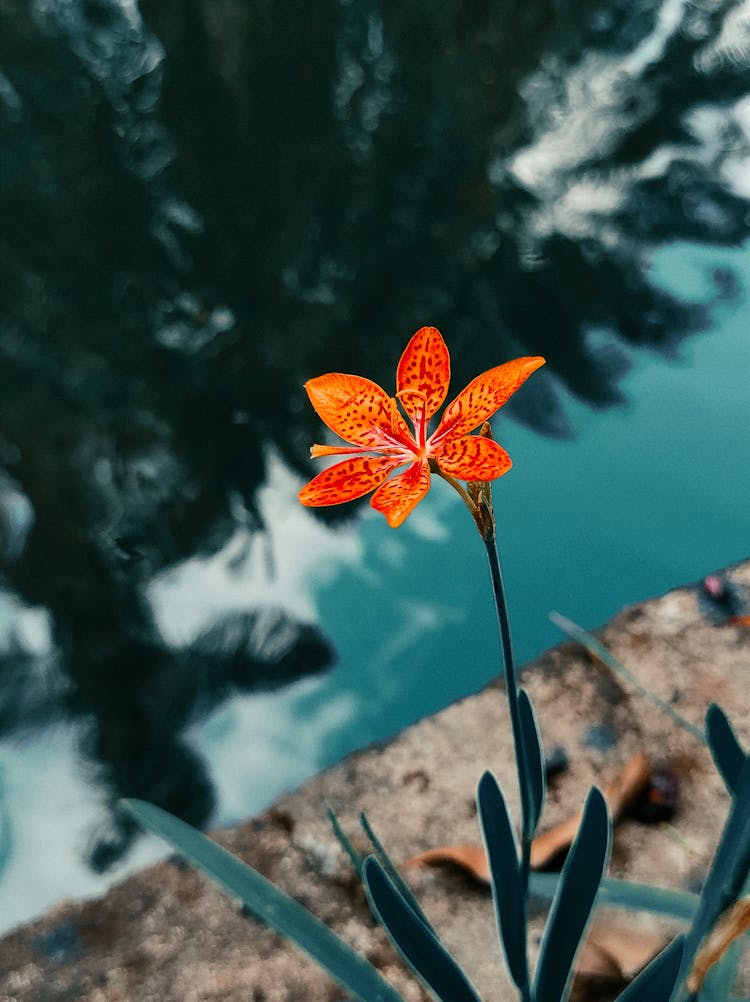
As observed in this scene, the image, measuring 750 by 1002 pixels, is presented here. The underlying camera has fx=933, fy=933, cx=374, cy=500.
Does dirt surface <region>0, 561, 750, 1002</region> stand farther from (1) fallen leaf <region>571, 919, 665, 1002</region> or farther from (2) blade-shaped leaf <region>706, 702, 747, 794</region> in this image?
(2) blade-shaped leaf <region>706, 702, 747, 794</region>

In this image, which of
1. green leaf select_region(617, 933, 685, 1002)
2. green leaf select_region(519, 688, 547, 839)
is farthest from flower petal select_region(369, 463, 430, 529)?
green leaf select_region(617, 933, 685, 1002)

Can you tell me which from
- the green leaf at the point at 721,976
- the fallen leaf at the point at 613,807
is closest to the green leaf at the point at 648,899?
the green leaf at the point at 721,976

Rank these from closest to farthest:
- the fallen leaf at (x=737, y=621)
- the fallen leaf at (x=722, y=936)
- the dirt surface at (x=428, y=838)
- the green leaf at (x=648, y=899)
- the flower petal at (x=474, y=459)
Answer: the flower petal at (x=474, y=459) → the fallen leaf at (x=722, y=936) → the green leaf at (x=648, y=899) → the dirt surface at (x=428, y=838) → the fallen leaf at (x=737, y=621)

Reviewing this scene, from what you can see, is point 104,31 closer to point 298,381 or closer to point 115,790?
point 298,381

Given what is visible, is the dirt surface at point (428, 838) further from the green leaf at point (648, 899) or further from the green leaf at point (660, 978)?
the green leaf at point (660, 978)

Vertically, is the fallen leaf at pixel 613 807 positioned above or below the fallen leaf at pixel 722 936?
above

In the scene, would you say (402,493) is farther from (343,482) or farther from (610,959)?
(610,959)
